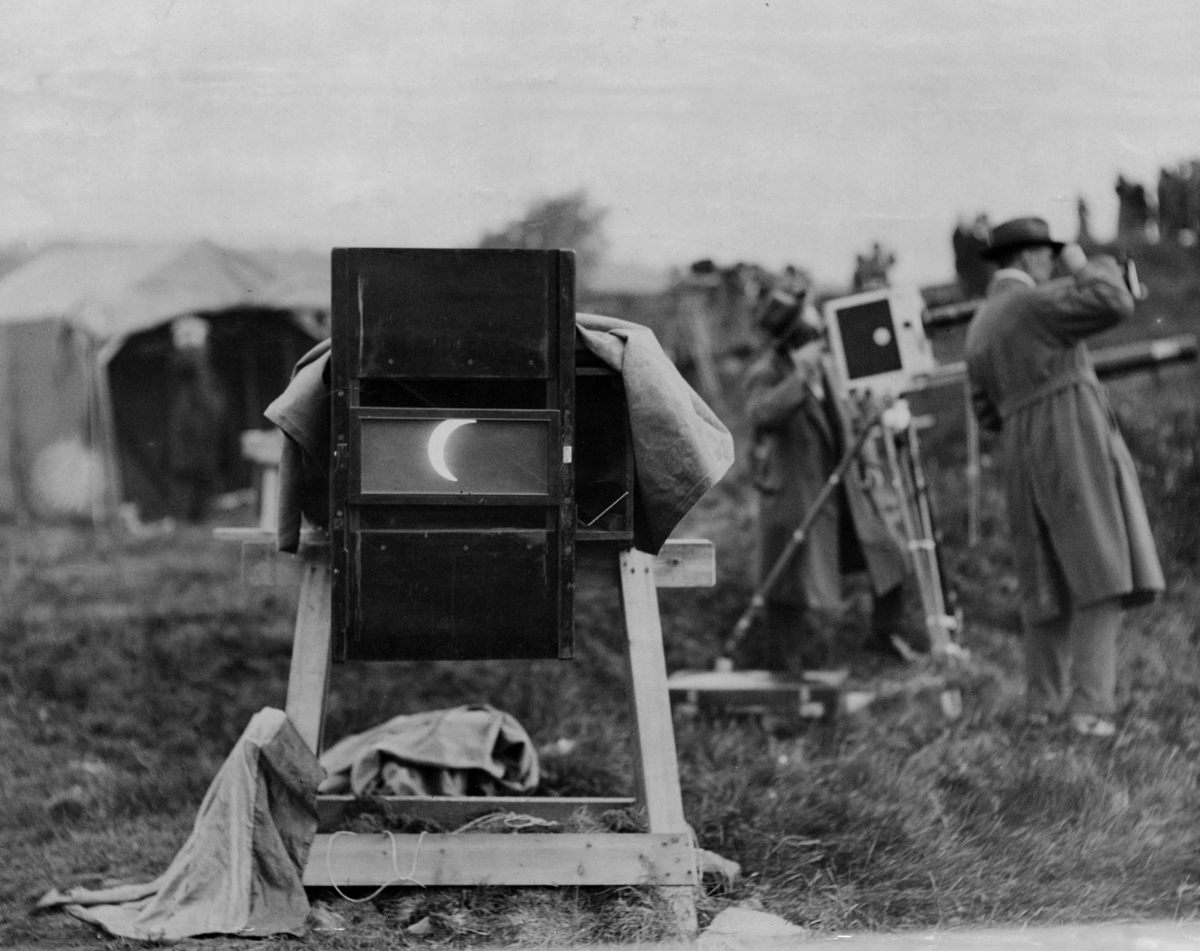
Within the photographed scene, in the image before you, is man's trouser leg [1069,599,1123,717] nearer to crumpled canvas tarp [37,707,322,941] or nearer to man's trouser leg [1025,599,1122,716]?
man's trouser leg [1025,599,1122,716]

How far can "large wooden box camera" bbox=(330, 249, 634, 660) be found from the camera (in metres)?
3.64

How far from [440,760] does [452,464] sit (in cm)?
158

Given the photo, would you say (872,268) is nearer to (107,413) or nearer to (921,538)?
(921,538)

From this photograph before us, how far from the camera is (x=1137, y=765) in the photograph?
5.71 meters

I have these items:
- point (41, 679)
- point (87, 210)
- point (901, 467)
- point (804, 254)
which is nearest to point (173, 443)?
point (87, 210)

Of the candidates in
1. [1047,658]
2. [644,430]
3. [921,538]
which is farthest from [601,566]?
[921,538]

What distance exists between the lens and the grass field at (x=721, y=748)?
420 cm

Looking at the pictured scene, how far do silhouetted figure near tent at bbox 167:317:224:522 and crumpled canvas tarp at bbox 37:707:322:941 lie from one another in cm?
723

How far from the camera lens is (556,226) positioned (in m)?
7.70

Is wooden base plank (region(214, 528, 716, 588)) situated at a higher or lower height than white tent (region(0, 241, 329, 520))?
lower

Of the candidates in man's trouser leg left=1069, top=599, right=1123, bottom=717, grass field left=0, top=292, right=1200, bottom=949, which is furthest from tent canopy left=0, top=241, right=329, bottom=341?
man's trouser leg left=1069, top=599, right=1123, bottom=717

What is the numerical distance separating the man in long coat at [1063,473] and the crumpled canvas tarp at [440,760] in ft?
8.03

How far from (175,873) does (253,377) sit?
769cm

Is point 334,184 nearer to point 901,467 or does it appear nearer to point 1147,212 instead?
point 901,467
